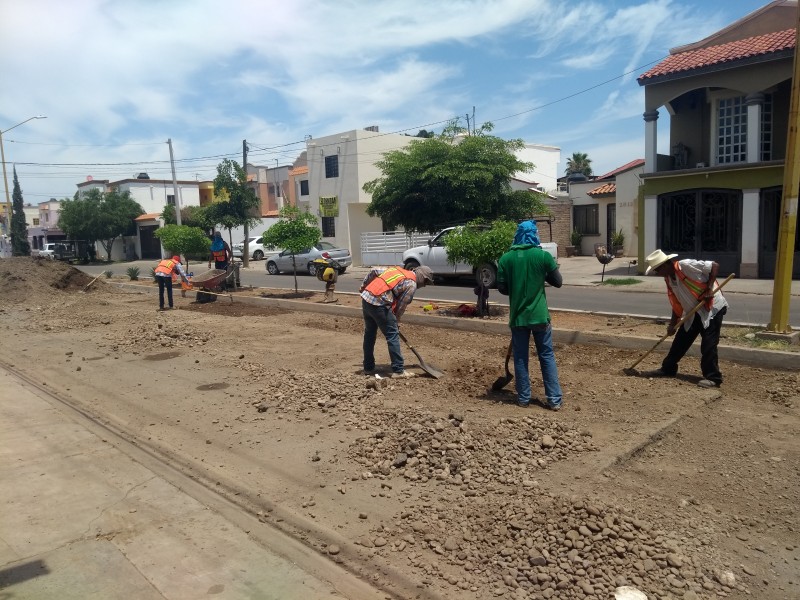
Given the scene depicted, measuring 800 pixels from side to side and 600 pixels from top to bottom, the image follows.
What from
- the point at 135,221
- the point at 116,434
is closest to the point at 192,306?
the point at 116,434

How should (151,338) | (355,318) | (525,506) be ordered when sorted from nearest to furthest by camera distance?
(525,506) → (151,338) → (355,318)

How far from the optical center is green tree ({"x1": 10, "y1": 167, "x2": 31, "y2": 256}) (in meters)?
45.4

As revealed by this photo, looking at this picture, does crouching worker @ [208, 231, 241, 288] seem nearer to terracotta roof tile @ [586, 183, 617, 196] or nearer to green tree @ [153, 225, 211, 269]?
green tree @ [153, 225, 211, 269]

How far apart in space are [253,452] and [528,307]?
109 inches

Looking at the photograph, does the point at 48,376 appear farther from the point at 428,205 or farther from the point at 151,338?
the point at 428,205

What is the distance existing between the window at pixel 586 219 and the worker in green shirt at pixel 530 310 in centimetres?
2538

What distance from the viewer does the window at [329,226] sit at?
123 ft

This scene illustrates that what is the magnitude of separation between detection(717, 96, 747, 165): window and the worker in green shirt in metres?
16.5

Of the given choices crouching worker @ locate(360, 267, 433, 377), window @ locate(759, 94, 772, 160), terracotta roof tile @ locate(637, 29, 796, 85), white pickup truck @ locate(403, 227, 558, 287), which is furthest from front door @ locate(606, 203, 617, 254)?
crouching worker @ locate(360, 267, 433, 377)

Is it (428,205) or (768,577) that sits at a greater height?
(428,205)

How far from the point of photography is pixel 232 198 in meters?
22.5

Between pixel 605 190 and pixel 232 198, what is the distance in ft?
53.3

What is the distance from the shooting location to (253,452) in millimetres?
5578

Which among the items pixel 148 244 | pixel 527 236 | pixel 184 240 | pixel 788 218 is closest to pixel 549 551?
pixel 527 236
